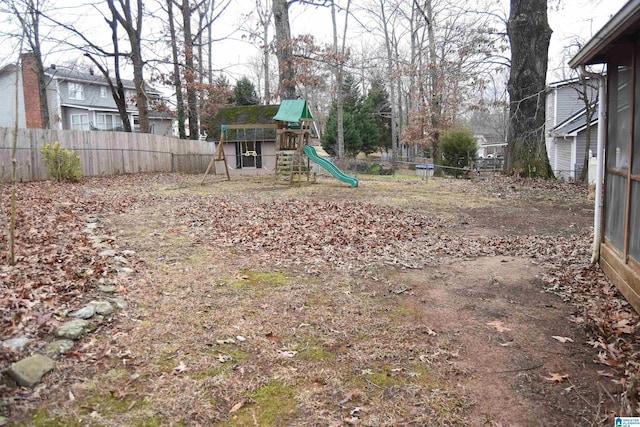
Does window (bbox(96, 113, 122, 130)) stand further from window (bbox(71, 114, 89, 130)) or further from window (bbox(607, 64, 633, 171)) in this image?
window (bbox(607, 64, 633, 171))

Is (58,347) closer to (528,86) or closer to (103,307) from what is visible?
(103,307)

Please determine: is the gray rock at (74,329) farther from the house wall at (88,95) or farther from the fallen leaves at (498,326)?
the house wall at (88,95)

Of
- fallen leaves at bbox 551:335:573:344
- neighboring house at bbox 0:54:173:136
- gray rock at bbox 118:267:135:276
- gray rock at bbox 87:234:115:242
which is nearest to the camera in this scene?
fallen leaves at bbox 551:335:573:344

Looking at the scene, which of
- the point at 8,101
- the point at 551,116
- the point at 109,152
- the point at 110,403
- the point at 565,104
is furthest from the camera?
the point at 8,101

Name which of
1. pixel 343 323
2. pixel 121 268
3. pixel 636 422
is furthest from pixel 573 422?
pixel 121 268

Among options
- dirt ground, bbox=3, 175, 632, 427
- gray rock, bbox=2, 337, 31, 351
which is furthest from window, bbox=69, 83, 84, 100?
gray rock, bbox=2, 337, 31, 351

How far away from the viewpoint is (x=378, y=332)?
4016 millimetres

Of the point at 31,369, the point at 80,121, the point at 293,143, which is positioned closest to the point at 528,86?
the point at 293,143

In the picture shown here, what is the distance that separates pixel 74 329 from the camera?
373 centimetres

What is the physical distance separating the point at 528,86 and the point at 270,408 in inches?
530

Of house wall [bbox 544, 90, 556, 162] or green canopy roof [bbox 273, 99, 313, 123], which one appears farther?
house wall [bbox 544, 90, 556, 162]

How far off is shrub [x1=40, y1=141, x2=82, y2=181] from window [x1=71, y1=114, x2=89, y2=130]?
21.0 m

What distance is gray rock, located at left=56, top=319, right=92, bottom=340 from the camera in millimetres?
3648

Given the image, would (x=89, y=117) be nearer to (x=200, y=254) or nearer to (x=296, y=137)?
(x=296, y=137)
